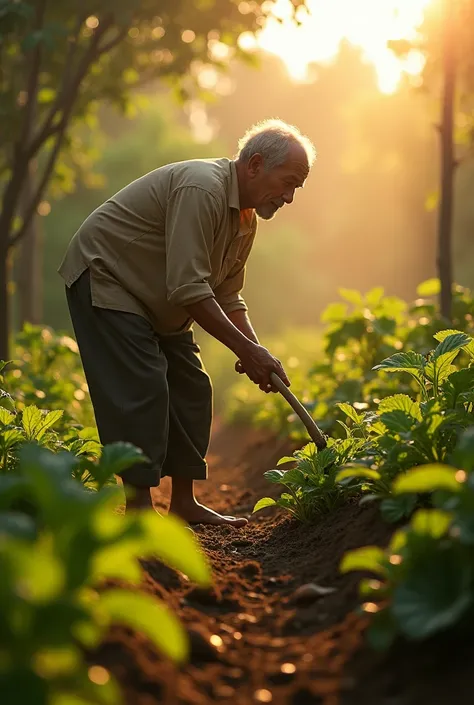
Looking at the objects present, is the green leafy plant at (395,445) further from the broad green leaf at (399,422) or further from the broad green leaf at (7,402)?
the broad green leaf at (7,402)

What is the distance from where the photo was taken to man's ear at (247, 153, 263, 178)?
388 cm

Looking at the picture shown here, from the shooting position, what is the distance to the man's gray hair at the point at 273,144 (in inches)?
151

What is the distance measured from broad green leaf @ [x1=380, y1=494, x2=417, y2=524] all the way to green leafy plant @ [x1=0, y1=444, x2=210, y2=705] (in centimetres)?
119

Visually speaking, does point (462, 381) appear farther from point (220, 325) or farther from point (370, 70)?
point (370, 70)

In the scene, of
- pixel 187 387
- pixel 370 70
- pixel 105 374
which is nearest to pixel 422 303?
pixel 187 387

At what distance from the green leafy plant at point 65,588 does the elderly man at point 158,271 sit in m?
1.80

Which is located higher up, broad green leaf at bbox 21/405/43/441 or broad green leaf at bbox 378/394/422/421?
broad green leaf at bbox 378/394/422/421

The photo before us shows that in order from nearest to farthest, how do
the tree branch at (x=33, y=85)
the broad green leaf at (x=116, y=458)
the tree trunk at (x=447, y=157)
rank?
the broad green leaf at (x=116, y=458) → the tree trunk at (x=447, y=157) → the tree branch at (x=33, y=85)

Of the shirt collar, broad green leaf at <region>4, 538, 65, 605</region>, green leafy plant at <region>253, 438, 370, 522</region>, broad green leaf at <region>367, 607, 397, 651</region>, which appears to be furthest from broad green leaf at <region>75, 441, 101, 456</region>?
broad green leaf at <region>4, 538, 65, 605</region>

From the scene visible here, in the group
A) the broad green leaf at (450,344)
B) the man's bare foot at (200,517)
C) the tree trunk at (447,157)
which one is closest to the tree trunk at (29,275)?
the tree trunk at (447,157)

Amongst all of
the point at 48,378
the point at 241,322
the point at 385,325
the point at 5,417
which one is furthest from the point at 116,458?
the point at 385,325

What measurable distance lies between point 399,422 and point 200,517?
1640 mm

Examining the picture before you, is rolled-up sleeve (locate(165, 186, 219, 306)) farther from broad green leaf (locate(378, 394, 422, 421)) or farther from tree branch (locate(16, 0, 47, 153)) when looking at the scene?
tree branch (locate(16, 0, 47, 153))

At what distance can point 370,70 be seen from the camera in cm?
7331
